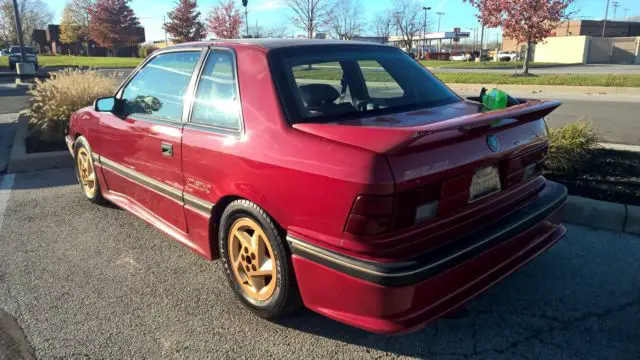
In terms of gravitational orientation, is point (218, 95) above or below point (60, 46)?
below

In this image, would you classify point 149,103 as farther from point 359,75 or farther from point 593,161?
point 593,161

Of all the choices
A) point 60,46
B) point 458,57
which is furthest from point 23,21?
point 458,57

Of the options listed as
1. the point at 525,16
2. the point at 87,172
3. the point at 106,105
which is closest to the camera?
the point at 106,105

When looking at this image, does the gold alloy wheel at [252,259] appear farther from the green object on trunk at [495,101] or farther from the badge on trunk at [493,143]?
the green object on trunk at [495,101]

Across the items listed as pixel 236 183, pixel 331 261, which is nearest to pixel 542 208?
pixel 331 261

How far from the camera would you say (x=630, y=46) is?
5053cm

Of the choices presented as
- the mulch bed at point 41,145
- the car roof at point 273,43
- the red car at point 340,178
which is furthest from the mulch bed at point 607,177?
the mulch bed at point 41,145

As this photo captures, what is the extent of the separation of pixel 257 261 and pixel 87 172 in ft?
10.1

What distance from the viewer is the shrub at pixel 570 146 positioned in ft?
16.9

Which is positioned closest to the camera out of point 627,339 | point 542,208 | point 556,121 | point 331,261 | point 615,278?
point 331,261

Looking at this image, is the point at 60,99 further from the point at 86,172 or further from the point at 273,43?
the point at 273,43

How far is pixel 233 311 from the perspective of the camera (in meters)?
3.03

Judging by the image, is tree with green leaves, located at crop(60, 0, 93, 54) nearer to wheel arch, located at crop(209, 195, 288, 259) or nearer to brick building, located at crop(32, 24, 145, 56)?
brick building, located at crop(32, 24, 145, 56)

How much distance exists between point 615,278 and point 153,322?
3.10m
